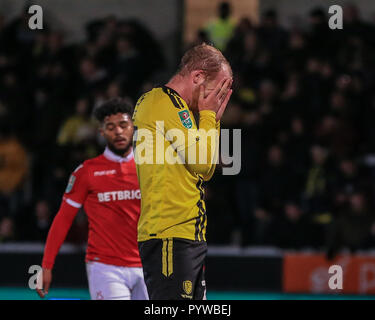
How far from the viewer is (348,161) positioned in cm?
1057

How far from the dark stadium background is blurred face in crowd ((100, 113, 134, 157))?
4.83 metres

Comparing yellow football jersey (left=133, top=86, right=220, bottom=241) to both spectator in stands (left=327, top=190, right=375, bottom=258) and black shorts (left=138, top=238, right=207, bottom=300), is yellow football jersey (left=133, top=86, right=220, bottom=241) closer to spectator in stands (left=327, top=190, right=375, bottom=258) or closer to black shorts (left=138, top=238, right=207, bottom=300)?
black shorts (left=138, top=238, right=207, bottom=300)

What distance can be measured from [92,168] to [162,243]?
1664 millimetres

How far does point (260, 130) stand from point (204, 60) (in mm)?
7172

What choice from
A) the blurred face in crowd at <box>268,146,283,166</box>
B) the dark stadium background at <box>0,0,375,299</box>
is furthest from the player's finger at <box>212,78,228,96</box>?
the blurred face in crowd at <box>268,146,283,166</box>

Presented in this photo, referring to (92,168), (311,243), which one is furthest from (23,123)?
(92,168)

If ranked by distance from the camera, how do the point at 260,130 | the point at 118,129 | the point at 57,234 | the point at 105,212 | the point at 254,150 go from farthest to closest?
the point at 260,130 < the point at 254,150 < the point at 118,129 < the point at 105,212 < the point at 57,234

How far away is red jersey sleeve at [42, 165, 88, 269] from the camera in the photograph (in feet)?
16.6

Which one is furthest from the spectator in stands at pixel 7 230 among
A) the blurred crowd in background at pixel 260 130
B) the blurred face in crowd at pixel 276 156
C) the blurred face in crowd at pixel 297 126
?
the blurred face in crowd at pixel 297 126

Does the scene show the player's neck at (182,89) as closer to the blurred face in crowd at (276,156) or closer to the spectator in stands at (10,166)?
the blurred face in crowd at (276,156)

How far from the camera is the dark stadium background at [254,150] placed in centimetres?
1048

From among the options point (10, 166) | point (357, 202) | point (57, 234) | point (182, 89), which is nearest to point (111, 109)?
point (57, 234)

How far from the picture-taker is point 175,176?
384 centimetres

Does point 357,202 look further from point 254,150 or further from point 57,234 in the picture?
point 57,234
